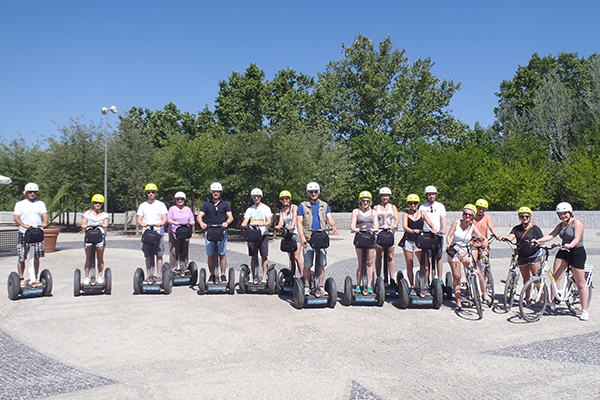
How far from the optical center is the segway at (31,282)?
8.20 metres

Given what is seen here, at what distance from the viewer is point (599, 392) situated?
4.48 meters

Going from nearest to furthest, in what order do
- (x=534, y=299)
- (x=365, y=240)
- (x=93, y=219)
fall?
(x=534, y=299) < (x=365, y=240) < (x=93, y=219)

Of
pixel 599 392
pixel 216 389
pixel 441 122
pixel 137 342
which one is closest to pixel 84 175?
pixel 137 342

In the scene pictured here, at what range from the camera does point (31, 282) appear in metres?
8.59

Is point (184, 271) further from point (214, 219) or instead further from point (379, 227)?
point (379, 227)

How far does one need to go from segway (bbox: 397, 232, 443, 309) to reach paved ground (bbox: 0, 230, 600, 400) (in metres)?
0.17

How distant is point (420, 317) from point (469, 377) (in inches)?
96.4

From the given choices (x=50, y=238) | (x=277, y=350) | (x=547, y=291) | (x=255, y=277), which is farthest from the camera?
(x=50, y=238)

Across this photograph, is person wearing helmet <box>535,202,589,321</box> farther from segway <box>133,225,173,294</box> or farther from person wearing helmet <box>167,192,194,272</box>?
person wearing helmet <box>167,192,194,272</box>

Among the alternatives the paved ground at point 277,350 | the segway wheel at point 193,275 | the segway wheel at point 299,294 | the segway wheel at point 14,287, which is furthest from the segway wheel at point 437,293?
the segway wheel at point 14,287

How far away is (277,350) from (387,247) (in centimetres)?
309

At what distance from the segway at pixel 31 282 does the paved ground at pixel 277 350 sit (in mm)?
189

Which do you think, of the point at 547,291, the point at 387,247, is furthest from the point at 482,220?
the point at 387,247

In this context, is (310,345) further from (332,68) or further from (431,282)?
(332,68)
